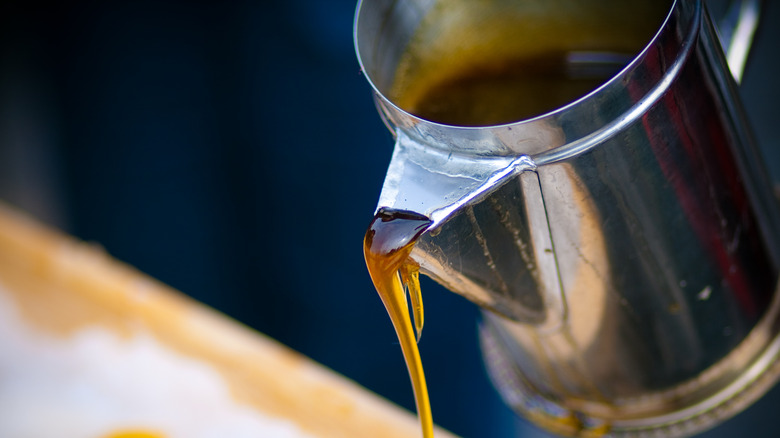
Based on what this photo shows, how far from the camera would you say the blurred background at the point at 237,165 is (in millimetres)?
1538

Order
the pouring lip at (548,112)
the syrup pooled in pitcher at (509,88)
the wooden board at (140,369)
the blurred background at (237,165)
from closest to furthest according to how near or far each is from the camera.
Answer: the pouring lip at (548,112), the syrup pooled in pitcher at (509,88), the wooden board at (140,369), the blurred background at (237,165)

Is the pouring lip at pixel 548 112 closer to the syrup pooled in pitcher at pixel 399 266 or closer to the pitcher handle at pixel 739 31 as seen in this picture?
the syrup pooled in pitcher at pixel 399 266

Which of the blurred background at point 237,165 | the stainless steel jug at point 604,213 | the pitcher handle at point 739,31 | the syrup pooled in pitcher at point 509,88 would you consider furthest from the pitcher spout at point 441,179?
the blurred background at point 237,165

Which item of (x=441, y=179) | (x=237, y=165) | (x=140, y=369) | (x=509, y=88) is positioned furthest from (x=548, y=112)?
(x=237, y=165)

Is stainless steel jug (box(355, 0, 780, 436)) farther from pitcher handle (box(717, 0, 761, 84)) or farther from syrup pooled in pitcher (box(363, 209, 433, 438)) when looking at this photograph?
pitcher handle (box(717, 0, 761, 84))

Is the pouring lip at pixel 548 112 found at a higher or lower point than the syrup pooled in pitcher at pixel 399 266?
higher

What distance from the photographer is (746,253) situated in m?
0.76

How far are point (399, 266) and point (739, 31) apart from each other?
0.58 m

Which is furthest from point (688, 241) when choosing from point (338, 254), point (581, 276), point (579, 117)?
point (338, 254)

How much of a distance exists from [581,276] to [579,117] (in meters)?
0.21

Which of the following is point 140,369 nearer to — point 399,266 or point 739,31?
point 399,266

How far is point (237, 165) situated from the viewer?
1835 millimetres

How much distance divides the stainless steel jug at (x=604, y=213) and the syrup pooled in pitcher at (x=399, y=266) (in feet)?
0.04

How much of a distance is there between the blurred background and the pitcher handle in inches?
14.2
